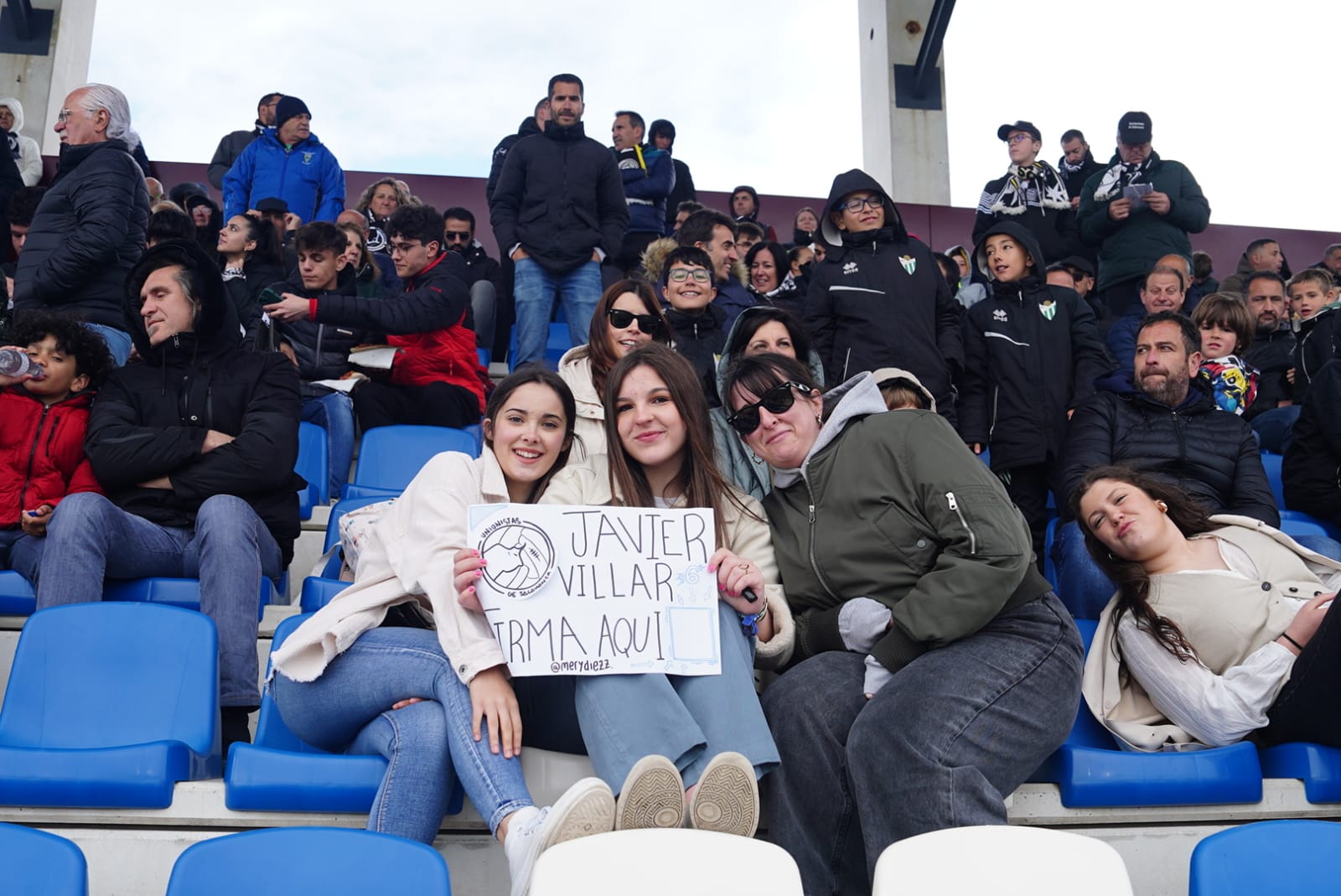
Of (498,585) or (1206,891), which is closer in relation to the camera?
(1206,891)

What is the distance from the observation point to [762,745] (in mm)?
2213

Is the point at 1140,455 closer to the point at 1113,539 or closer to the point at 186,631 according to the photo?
the point at 1113,539

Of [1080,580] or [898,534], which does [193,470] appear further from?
[1080,580]

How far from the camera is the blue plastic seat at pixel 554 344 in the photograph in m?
6.23

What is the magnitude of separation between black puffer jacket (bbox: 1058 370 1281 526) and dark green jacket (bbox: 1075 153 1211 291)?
3060mm

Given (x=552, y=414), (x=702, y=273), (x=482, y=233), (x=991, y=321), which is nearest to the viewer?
(x=552, y=414)

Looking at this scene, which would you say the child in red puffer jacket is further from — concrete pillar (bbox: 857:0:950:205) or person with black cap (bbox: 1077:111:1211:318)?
concrete pillar (bbox: 857:0:950:205)

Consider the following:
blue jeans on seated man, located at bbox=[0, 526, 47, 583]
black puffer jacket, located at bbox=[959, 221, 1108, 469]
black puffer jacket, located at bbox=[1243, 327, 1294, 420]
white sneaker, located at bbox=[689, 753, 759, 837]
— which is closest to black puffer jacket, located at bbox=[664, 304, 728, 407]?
black puffer jacket, located at bbox=[959, 221, 1108, 469]

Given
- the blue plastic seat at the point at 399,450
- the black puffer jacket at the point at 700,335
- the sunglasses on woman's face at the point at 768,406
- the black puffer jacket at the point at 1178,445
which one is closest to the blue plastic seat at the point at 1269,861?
the sunglasses on woman's face at the point at 768,406

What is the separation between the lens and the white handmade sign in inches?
89.8

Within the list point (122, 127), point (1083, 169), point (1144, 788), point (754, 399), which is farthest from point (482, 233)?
point (1144, 788)

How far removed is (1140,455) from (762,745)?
244cm

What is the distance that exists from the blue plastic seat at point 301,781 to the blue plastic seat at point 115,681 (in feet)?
0.72

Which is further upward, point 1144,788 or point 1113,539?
point 1113,539
